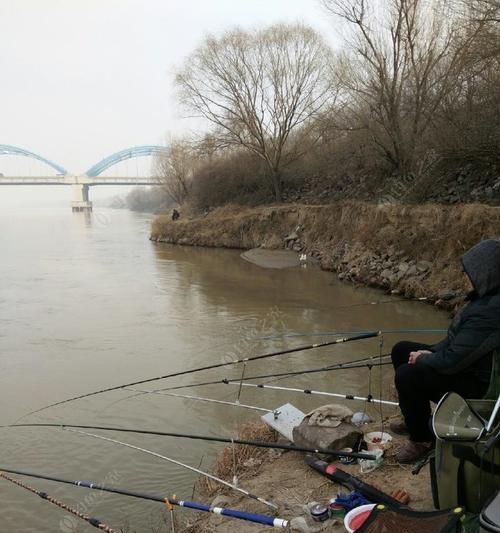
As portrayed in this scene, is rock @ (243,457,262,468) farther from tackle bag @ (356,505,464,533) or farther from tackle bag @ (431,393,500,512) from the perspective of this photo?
tackle bag @ (431,393,500,512)

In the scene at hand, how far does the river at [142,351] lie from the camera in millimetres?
4332

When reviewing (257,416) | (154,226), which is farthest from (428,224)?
(154,226)

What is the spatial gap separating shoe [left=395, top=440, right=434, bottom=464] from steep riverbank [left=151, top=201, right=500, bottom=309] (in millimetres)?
7205

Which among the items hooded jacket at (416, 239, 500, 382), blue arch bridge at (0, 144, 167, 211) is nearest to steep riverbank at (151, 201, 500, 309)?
hooded jacket at (416, 239, 500, 382)

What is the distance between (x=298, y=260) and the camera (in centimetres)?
1747

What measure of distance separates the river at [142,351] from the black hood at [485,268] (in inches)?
103

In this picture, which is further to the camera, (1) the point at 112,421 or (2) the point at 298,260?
(2) the point at 298,260

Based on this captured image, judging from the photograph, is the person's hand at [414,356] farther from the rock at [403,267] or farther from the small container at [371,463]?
the rock at [403,267]

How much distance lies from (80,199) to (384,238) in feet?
240

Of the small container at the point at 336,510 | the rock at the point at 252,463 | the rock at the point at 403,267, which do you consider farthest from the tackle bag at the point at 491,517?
the rock at the point at 403,267

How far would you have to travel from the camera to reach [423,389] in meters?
2.90

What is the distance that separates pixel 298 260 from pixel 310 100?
334 inches

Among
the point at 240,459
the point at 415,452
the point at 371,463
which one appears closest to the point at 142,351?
the point at 240,459

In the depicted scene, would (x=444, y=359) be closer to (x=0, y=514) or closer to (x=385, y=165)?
(x=0, y=514)
